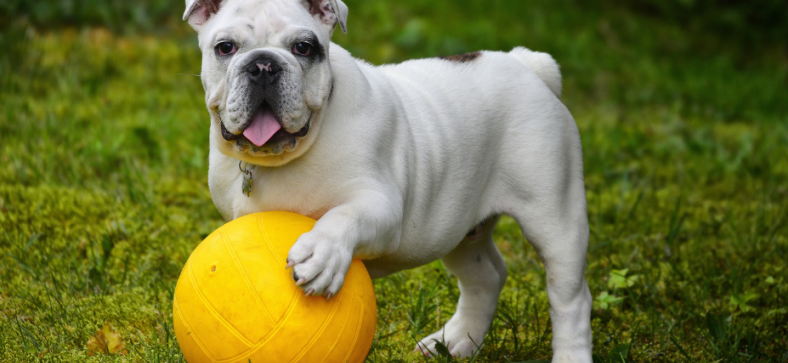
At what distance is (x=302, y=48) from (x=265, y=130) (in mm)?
382

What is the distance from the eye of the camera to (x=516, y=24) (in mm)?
10719

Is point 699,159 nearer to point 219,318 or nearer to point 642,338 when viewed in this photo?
point 642,338

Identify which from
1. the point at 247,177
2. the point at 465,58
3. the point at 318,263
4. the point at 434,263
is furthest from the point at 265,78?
the point at 434,263

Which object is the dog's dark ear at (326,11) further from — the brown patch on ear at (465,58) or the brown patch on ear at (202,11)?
the brown patch on ear at (465,58)

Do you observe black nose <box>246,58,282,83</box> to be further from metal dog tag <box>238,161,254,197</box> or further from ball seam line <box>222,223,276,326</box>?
ball seam line <box>222,223,276,326</box>

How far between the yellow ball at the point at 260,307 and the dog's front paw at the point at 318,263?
90 millimetres

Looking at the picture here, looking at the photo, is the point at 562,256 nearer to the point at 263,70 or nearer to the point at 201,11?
the point at 263,70

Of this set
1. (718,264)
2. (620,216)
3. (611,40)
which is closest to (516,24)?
(611,40)

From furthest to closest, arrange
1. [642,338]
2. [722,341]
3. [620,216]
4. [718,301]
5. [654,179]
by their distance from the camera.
Result: [654,179], [620,216], [718,301], [642,338], [722,341]

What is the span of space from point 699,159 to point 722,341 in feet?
12.6

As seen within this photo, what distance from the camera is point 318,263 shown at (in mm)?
2803

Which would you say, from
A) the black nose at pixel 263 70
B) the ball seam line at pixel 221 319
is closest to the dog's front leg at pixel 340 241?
the ball seam line at pixel 221 319

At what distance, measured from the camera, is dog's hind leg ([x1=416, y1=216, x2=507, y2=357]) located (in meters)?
4.20

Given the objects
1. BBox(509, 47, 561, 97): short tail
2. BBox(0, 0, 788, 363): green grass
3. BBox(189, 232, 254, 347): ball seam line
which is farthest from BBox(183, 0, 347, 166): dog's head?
BBox(509, 47, 561, 97): short tail
